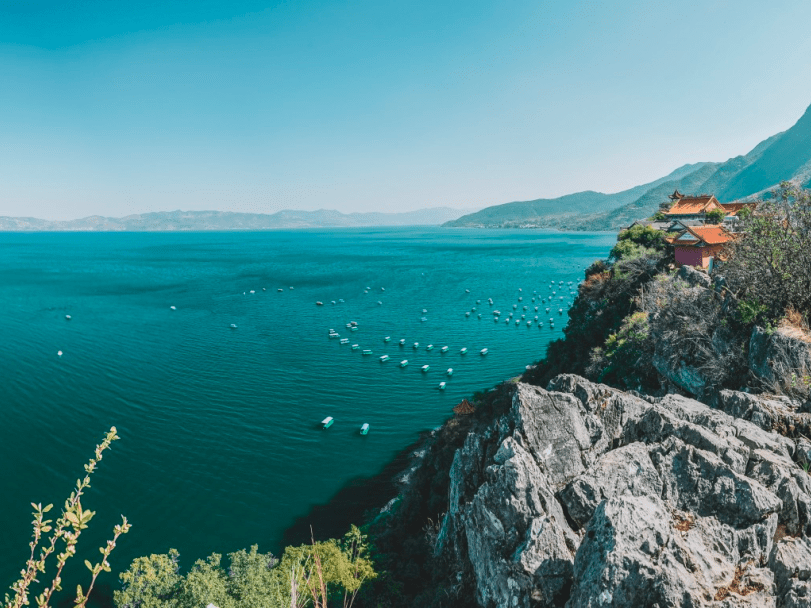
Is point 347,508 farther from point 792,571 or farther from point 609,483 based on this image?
point 792,571

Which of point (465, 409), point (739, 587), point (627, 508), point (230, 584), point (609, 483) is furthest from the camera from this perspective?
point (465, 409)

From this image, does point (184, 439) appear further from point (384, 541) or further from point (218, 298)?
point (218, 298)

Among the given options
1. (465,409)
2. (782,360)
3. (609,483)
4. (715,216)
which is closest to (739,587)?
(609,483)

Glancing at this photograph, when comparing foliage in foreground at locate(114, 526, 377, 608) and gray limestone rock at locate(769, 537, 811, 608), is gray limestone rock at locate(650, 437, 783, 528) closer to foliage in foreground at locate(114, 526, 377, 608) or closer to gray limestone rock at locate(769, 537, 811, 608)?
gray limestone rock at locate(769, 537, 811, 608)

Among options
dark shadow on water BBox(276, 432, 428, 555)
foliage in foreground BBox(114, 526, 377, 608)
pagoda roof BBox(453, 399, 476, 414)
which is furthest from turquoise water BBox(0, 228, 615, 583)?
foliage in foreground BBox(114, 526, 377, 608)

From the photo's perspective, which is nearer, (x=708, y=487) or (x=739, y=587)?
(x=739, y=587)

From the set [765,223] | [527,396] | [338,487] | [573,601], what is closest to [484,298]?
[338,487]

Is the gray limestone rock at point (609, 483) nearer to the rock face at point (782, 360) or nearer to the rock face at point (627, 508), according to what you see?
the rock face at point (627, 508)
